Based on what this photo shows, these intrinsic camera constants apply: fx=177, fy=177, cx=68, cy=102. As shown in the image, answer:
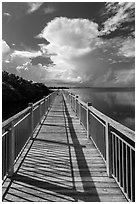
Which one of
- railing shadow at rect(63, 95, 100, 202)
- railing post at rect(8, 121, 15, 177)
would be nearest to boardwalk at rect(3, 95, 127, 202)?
railing shadow at rect(63, 95, 100, 202)

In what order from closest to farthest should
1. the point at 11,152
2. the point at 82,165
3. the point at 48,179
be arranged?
the point at 48,179 → the point at 11,152 → the point at 82,165

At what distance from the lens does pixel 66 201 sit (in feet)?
9.01

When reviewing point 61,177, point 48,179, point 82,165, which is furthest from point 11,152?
point 82,165

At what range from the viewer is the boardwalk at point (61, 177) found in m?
2.85

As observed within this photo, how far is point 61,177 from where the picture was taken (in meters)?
3.43

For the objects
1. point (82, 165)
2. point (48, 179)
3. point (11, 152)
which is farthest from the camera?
point (82, 165)

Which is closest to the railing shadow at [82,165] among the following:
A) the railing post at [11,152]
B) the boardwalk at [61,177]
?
the boardwalk at [61,177]

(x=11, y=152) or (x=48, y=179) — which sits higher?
(x=11, y=152)

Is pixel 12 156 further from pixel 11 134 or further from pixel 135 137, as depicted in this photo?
pixel 135 137

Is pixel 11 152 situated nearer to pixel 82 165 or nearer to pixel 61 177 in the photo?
pixel 61 177

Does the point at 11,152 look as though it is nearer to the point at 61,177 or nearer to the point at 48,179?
the point at 48,179

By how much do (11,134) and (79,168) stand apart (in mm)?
1603

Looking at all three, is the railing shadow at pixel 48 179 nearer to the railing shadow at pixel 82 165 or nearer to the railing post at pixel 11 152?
the railing shadow at pixel 82 165

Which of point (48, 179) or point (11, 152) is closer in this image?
point (48, 179)
